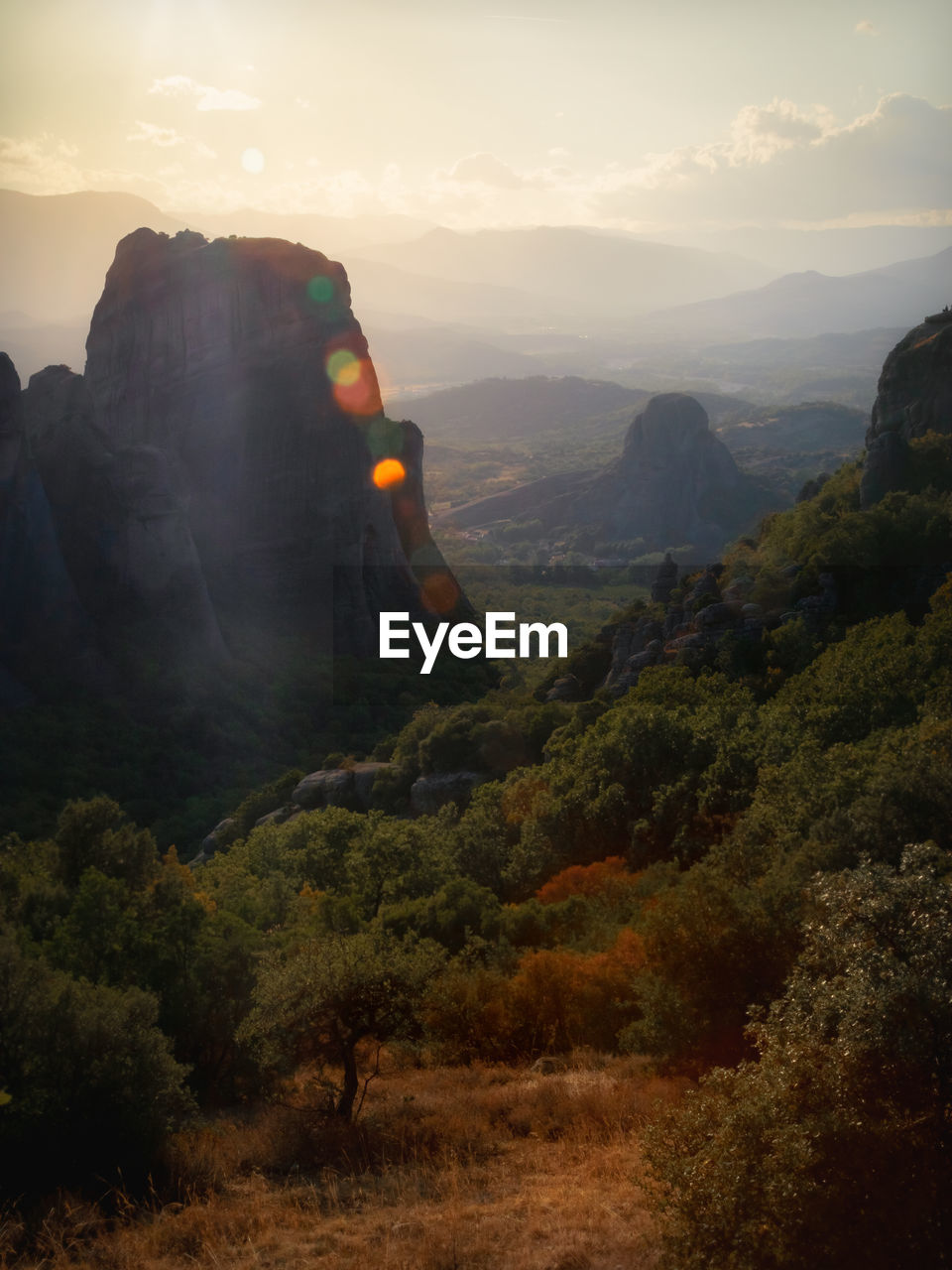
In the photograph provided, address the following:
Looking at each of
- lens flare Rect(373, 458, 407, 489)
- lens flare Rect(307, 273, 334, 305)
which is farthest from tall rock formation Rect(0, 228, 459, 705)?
lens flare Rect(373, 458, 407, 489)

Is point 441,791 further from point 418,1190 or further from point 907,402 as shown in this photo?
point 907,402

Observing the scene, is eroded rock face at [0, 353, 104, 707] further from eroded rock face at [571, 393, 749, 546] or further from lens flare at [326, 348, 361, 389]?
eroded rock face at [571, 393, 749, 546]

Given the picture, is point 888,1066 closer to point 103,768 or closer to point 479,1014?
point 479,1014

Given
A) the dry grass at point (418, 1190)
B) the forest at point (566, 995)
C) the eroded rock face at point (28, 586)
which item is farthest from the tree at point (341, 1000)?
the eroded rock face at point (28, 586)

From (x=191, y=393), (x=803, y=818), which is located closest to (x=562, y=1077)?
(x=803, y=818)

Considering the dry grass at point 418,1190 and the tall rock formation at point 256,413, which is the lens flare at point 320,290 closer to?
the tall rock formation at point 256,413

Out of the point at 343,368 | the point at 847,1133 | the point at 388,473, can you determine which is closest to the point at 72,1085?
the point at 847,1133

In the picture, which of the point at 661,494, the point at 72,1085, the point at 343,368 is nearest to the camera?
the point at 72,1085

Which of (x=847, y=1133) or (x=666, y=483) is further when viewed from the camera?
(x=666, y=483)
